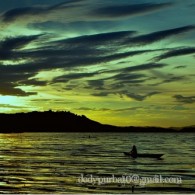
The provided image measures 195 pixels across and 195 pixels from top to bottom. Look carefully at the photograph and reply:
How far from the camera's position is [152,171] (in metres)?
38.7

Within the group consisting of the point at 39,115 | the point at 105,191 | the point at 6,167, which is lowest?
the point at 105,191

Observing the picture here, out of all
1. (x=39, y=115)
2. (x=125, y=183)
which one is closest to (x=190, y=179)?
(x=125, y=183)

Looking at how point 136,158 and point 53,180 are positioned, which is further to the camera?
point 136,158

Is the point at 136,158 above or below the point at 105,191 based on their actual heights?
above

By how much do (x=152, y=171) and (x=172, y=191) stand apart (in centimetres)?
1280

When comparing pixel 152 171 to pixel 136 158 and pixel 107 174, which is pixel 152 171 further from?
pixel 136 158

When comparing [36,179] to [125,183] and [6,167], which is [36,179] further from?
[6,167]

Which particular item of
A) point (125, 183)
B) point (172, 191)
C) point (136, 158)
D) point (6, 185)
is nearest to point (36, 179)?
point (6, 185)

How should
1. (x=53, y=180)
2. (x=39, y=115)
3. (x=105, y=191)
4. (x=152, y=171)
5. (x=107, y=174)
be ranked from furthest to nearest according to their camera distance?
(x=39, y=115) → (x=152, y=171) → (x=107, y=174) → (x=53, y=180) → (x=105, y=191)

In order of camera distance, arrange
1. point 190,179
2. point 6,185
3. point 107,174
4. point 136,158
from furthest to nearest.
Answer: point 136,158 < point 107,174 < point 190,179 < point 6,185

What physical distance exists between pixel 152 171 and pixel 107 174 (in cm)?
506

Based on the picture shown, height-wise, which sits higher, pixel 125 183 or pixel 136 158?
pixel 136 158

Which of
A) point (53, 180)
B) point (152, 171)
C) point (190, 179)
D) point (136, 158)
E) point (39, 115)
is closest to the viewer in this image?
point (53, 180)

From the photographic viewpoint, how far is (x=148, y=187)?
2689cm
